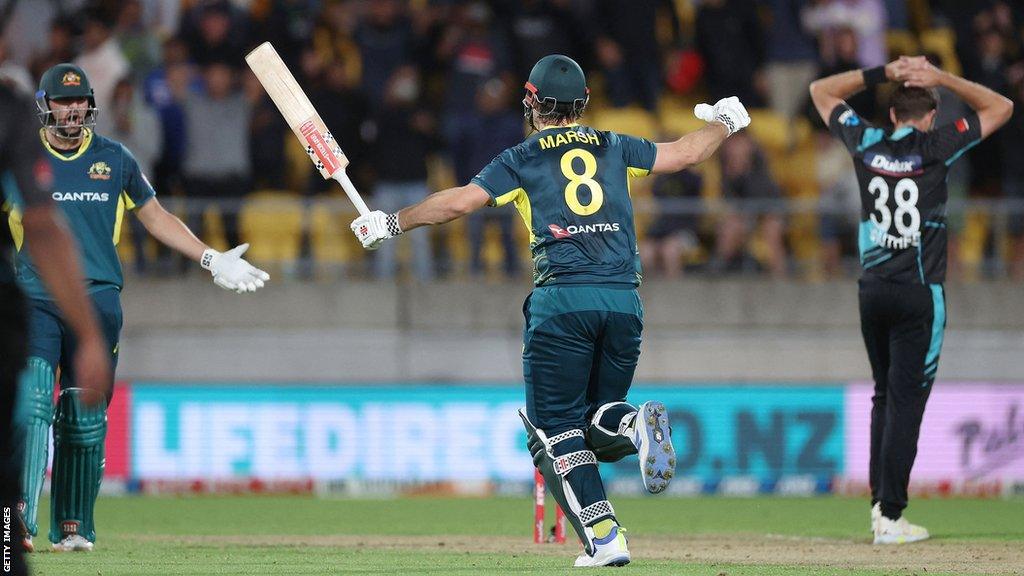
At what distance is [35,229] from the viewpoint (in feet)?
15.2

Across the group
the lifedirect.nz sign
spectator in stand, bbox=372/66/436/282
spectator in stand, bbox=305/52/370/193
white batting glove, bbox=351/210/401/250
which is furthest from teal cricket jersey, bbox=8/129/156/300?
spectator in stand, bbox=372/66/436/282

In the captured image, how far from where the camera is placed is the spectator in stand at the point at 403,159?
627 inches

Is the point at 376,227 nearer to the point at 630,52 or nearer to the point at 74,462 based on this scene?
the point at 74,462

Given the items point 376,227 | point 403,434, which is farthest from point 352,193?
point 403,434

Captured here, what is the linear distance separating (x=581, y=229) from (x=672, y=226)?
8645mm

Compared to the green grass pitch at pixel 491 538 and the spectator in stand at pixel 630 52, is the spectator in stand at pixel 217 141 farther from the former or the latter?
the spectator in stand at pixel 630 52

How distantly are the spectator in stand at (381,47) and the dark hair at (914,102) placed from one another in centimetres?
832

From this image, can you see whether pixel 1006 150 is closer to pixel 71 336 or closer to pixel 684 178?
pixel 684 178

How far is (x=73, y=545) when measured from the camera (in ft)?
27.9

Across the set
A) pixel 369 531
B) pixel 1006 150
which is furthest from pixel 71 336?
pixel 1006 150

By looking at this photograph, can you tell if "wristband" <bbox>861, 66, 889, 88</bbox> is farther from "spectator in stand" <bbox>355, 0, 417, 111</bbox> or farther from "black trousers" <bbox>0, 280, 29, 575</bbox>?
"spectator in stand" <bbox>355, 0, 417, 111</bbox>

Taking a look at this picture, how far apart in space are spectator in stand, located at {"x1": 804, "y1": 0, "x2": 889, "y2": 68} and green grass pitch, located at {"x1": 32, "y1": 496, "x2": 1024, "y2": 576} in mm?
5920

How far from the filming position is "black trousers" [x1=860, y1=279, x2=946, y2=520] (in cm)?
938
